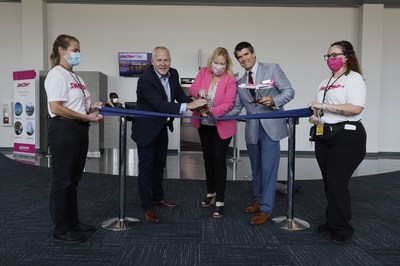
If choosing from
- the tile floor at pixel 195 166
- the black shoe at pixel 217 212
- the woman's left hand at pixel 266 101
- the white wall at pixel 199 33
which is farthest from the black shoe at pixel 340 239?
the white wall at pixel 199 33

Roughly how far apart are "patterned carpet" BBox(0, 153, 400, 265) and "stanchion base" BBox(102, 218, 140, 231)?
0.19 feet

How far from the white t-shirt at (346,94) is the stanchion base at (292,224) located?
939mm

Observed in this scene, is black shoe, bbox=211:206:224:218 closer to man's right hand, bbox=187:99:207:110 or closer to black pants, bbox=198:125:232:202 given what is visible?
black pants, bbox=198:125:232:202

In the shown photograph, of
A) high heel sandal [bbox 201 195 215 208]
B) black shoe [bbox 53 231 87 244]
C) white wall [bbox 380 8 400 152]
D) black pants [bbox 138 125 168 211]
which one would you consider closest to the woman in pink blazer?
high heel sandal [bbox 201 195 215 208]

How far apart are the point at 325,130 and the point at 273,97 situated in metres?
0.57

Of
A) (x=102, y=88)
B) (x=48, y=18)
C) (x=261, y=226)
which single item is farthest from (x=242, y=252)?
(x=48, y=18)

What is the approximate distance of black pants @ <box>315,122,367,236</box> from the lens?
2.58 metres

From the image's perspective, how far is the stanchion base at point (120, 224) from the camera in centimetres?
292

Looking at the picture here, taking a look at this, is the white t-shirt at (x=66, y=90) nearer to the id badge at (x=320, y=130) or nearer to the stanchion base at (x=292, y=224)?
the id badge at (x=320, y=130)

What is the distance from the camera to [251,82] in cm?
314

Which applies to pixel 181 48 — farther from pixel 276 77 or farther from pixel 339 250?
pixel 339 250

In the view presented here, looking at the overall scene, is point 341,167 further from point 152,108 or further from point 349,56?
point 152,108

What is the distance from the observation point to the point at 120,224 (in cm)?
294

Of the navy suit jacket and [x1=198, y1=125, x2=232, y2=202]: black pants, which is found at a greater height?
the navy suit jacket
